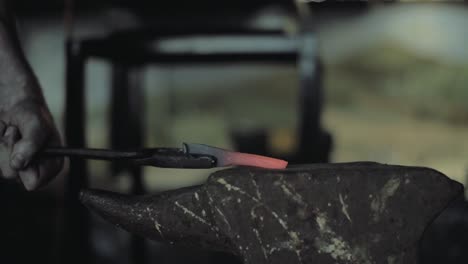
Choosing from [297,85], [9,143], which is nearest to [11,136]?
[9,143]

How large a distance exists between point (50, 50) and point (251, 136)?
1287 mm

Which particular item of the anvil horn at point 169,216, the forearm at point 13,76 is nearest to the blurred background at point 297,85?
the forearm at point 13,76

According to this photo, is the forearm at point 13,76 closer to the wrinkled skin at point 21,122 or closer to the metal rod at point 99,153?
the wrinkled skin at point 21,122

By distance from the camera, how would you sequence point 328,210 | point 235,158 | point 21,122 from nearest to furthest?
point 328,210 < point 235,158 < point 21,122

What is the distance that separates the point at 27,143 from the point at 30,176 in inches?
3.7

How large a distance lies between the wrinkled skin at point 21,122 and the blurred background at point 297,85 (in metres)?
2.21

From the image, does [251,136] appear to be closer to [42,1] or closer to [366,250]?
[42,1]

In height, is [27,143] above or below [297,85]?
above

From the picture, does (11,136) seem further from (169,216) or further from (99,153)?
(169,216)

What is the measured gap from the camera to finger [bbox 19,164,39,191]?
4.42 feet

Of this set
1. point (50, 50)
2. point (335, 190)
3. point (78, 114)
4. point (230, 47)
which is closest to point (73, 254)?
point (78, 114)

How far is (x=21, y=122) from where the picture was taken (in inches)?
55.1

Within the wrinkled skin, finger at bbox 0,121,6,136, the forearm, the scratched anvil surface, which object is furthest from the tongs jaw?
the forearm

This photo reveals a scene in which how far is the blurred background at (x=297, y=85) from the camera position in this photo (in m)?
3.87
